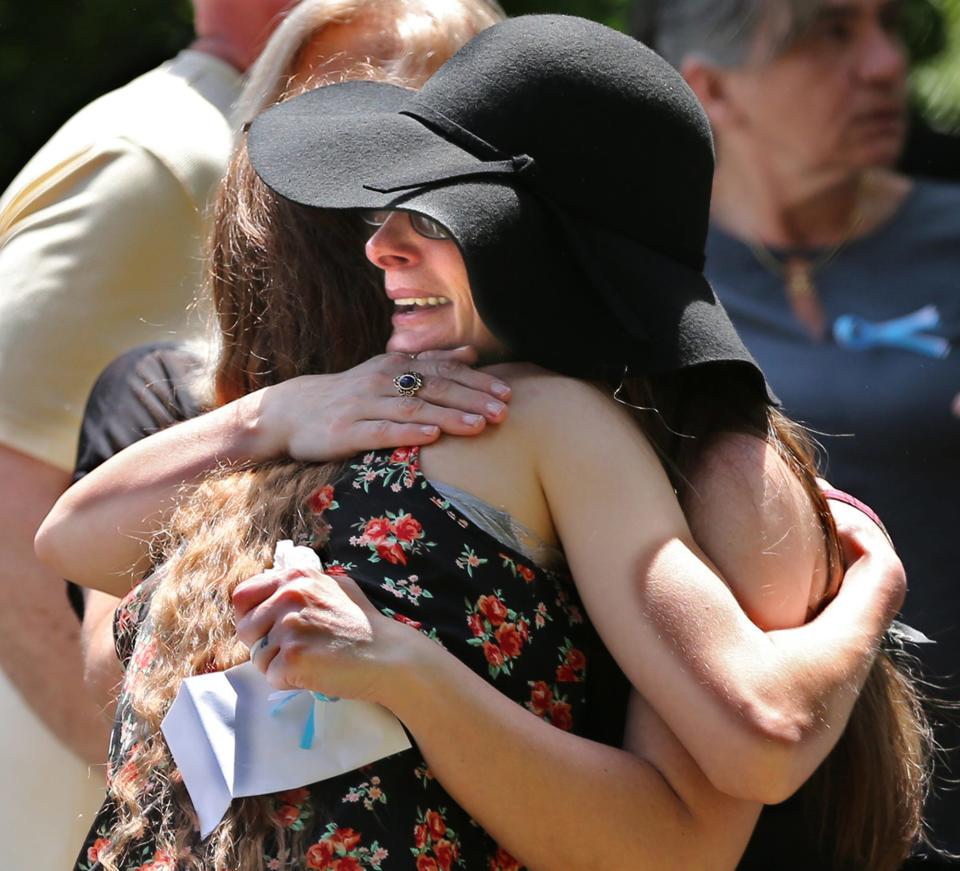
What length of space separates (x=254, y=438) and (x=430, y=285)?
27cm

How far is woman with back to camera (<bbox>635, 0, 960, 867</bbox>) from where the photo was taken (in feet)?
7.41

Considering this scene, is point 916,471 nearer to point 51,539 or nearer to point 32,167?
point 51,539

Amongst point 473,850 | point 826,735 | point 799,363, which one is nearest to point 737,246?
point 799,363

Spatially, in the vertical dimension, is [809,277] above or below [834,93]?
below

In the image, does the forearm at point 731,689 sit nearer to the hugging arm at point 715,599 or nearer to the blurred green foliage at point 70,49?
the hugging arm at point 715,599

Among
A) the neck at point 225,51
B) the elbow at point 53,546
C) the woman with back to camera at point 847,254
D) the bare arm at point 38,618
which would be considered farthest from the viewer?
the neck at point 225,51

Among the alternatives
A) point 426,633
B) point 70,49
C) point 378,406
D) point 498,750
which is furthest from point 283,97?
point 70,49

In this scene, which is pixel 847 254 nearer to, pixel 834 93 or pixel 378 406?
pixel 834 93

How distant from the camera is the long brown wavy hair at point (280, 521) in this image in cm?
150

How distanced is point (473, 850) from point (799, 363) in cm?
117

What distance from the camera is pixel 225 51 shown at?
303 cm

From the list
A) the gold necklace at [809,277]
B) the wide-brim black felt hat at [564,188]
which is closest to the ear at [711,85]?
the gold necklace at [809,277]

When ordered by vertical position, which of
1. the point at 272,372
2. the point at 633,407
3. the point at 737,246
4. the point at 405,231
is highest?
the point at 405,231

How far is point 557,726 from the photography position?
150 cm
